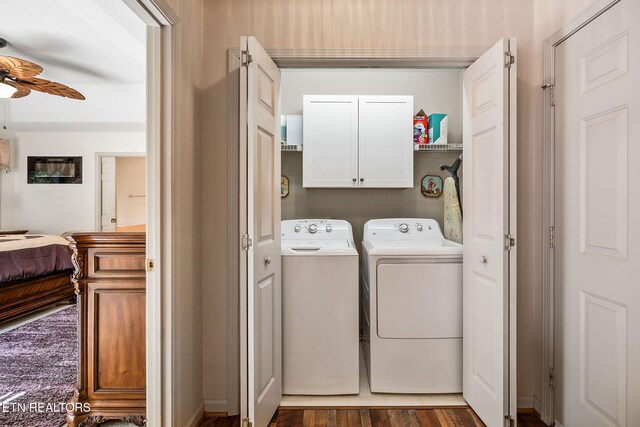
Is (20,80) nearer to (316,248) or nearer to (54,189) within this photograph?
(54,189)

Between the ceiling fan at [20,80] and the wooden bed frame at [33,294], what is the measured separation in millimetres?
1886

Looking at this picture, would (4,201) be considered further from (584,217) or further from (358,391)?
(584,217)

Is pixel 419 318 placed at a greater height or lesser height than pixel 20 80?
lesser

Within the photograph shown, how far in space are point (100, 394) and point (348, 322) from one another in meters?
1.33

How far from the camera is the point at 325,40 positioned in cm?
190

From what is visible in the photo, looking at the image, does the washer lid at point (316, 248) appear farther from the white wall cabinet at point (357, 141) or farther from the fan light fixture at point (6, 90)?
the fan light fixture at point (6, 90)

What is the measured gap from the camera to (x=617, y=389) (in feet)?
4.60

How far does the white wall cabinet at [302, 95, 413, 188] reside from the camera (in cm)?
278

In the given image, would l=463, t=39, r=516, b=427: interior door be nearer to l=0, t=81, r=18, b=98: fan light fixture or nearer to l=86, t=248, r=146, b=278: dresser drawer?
l=86, t=248, r=146, b=278: dresser drawer

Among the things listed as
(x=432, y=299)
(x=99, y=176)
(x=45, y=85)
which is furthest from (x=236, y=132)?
(x=99, y=176)

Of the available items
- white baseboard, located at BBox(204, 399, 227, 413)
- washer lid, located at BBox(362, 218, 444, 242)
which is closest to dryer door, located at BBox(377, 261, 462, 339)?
A: washer lid, located at BBox(362, 218, 444, 242)

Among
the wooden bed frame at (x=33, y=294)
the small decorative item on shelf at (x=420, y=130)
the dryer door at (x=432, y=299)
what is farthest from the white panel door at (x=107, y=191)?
the dryer door at (x=432, y=299)

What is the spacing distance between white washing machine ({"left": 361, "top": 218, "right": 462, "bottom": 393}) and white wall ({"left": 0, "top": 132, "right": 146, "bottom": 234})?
4.77 meters

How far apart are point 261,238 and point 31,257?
351cm
